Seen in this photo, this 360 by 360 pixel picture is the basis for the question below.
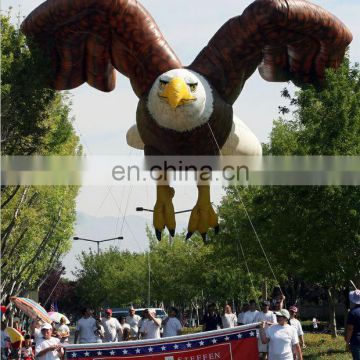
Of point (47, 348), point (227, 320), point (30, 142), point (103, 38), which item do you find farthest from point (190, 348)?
point (30, 142)

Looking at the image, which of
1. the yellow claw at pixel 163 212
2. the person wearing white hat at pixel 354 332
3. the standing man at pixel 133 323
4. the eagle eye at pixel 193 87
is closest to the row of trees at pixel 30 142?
the yellow claw at pixel 163 212

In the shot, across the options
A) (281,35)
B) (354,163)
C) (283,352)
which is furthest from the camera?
(354,163)

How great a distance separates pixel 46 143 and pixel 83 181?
24.4 ft

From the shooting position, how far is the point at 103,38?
1433 cm

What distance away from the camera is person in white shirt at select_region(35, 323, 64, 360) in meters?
12.9

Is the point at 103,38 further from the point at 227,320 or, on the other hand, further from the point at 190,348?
the point at 227,320

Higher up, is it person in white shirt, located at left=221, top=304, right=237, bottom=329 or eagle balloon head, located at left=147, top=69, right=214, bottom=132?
eagle balloon head, located at left=147, top=69, right=214, bottom=132

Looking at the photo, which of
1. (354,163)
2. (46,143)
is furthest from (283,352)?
(46,143)

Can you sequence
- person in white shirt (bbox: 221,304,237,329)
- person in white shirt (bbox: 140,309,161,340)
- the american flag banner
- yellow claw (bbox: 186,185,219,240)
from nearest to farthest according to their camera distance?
the american flag banner, yellow claw (bbox: 186,185,219,240), person in white shirt (bbox: 140,309,161,340), person in white shirt (bbox: 221,304,237,329)

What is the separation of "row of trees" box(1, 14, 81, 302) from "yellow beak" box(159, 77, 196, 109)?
3329 mm

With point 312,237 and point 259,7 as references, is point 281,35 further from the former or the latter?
point 312,237

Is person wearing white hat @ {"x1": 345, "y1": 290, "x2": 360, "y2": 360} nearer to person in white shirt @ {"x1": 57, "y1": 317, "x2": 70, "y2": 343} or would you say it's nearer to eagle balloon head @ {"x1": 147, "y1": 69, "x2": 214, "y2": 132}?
eagle balloon head @ {"x1": 147, "y1": 69, "x2": 214, "y2": 132}

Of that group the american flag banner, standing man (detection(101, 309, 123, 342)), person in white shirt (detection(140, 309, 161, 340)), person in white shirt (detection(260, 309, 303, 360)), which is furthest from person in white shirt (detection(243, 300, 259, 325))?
the american flag banner

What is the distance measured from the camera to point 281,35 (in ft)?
46.1
